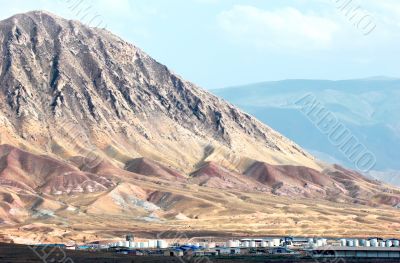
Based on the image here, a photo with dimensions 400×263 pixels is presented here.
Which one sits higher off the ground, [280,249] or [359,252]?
[280,249]

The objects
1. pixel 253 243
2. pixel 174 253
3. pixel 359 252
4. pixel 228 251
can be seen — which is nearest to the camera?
pixel 174 253

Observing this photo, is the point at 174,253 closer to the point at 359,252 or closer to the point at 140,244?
the point at 359,252

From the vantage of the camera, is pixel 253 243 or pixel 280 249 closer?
pixel 280 249

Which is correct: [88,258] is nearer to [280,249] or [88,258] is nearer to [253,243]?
[280,249]

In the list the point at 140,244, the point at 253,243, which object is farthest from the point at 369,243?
the point at 140,244

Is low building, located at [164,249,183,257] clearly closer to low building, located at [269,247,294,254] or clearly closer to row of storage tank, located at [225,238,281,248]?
low building, located at [269,247,294,254]

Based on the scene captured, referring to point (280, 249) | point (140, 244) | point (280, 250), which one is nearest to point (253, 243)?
point (280, 249)

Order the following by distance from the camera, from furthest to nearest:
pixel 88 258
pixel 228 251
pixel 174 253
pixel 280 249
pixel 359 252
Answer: pixel 280 249 → pixel 228 251 → pixel 359 252 → pixel 174 253 → pixel 88 258

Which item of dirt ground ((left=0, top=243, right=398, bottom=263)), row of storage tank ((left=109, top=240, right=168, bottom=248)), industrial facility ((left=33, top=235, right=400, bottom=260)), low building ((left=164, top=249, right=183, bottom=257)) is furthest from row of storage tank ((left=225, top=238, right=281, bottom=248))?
dirt ground ((left=0, top=243, right=398, bottom=263))

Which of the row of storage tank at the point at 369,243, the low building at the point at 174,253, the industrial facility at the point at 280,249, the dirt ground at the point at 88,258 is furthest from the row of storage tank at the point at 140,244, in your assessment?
the row of storage tank at the point at 369,243

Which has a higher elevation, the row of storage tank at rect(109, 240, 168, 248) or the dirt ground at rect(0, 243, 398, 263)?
the row of storage tank at rect(109, 240, 168, 248)

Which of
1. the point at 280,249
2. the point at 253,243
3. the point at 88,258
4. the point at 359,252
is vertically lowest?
the point at 88,258
